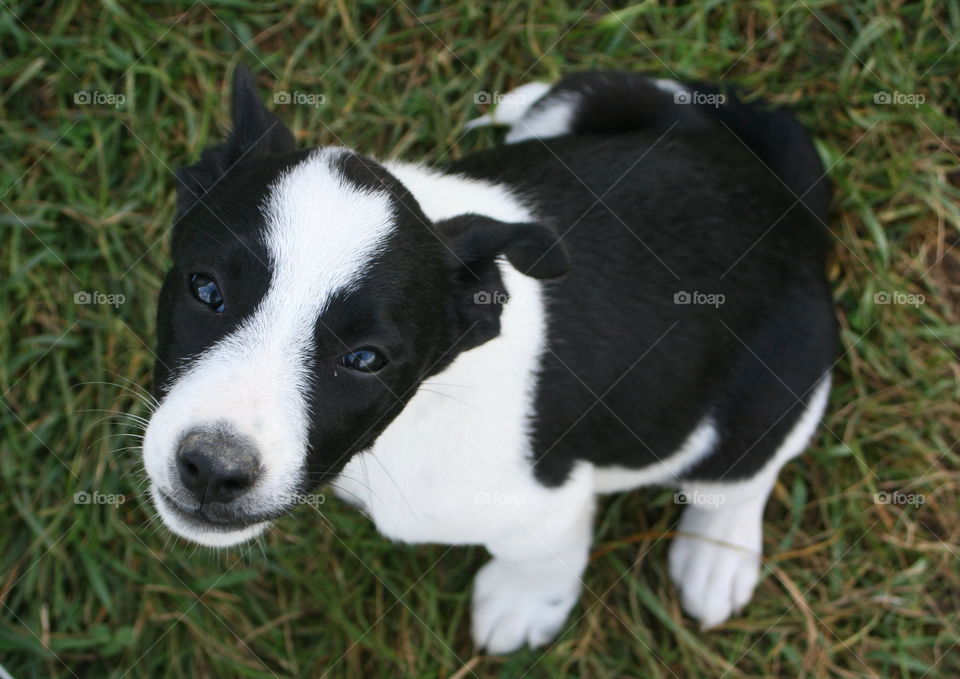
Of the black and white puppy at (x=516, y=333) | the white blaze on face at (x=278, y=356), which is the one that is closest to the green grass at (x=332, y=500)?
the black and white puppy at (x=516, y=333)

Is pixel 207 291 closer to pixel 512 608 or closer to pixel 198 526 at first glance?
pixel 198 526

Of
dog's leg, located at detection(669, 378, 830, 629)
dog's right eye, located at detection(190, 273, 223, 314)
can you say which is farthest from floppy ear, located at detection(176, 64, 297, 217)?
dog's leg, located at detection(669, 378, 830, 629)

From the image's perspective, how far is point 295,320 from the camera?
→ 2.59 metres

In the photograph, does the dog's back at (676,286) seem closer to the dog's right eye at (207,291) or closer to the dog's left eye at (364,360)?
the dog's left eye at (364,360)

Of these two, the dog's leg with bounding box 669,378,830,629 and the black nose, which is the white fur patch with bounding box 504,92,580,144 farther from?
the black nose

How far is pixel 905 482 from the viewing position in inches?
196

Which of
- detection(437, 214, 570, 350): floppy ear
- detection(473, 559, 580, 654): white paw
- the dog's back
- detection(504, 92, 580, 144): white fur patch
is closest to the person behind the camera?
detection(437, 214, 570, 350): floppy ear

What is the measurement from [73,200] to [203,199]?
2303 millimetres

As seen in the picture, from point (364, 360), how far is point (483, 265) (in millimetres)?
510

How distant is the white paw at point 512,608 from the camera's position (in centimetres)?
457

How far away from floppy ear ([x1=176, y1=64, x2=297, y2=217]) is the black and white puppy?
1cm

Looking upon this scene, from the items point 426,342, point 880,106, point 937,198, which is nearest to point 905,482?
point 937,198

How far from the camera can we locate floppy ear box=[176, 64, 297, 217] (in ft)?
10.1

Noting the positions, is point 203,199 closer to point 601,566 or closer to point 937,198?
point 601,566
